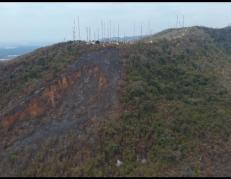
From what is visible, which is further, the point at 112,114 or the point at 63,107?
the point at 63,107

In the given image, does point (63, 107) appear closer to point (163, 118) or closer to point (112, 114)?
point (112, 114)

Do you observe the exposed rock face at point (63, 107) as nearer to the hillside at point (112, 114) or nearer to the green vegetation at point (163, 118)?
the hillside at point (112, 114)

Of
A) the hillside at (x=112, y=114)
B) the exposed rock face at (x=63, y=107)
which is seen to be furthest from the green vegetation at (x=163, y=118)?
the exposed rock face at (x=63, y=107)

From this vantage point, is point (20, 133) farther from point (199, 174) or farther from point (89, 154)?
point (199, 174)

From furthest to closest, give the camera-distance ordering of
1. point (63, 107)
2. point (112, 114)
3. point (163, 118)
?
point (63, 107) < point (163, 118) < point (112, 114)

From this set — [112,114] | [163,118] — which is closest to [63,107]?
[112,114]

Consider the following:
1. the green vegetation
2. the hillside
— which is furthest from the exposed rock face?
the green vegetation

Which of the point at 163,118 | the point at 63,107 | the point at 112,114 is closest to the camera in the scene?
the point at 112,114
